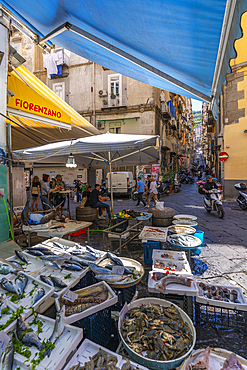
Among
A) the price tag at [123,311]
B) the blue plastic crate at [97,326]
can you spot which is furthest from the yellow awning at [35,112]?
the price tag at [123,311]

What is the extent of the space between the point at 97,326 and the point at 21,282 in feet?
3.01

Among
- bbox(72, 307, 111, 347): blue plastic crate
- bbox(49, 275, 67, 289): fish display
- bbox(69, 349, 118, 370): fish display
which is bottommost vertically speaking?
bbox(72, 307, 111, 347): blue plastic crate

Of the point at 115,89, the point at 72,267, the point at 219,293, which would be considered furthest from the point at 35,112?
the point at 115,89

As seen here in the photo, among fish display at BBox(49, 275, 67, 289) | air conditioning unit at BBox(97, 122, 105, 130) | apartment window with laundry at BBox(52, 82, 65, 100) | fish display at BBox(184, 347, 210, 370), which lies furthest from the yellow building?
apartment window with laundry at BBox(52, 82, 65, 100)

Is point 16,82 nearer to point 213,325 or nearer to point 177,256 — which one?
point 177,256

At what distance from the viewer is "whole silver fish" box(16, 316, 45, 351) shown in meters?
1.55

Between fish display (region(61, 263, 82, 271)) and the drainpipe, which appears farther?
the drainpipe

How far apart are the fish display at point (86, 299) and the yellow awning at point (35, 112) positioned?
3480mm

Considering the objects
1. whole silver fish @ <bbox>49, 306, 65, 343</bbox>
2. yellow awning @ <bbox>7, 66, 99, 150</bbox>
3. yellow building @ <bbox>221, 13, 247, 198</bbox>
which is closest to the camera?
whole silver fish @ <bbox>49, 306, 65, 343</bbox>

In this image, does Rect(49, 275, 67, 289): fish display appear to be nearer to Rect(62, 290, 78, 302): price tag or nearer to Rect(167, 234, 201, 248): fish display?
Rect(62, 290, 78, 302): price tag

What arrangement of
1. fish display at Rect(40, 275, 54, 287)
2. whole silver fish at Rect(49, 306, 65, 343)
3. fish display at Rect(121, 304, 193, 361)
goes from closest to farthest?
whole silver fish at Rect(49, 306, 65, 343), fish display at Rect(121, 304, 193, 361), fish display at Rect(40, 275, 54, 287)

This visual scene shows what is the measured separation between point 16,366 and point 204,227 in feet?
21.5

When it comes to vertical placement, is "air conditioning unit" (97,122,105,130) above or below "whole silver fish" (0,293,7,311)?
above

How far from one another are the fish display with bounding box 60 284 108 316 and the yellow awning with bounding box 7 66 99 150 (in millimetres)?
3480
